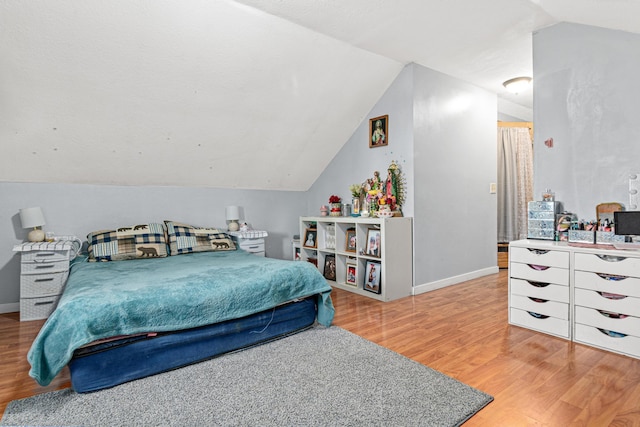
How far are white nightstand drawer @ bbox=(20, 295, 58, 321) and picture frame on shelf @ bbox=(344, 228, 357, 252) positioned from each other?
287 cm

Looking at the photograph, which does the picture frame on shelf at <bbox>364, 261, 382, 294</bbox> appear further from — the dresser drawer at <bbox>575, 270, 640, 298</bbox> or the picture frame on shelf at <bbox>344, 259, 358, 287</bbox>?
the dresser drawer at <bbox>575, 270, 640, 298</bbox>

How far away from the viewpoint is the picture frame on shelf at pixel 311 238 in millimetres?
4429

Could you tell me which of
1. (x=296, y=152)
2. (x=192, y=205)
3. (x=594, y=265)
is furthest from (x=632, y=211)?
(x=192, y=205)

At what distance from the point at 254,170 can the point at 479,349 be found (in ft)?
10.5

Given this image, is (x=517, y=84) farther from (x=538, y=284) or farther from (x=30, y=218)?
(x=30, y=218)

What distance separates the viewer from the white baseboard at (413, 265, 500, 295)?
379cm

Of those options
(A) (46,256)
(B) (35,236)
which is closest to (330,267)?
(A) (46,256)

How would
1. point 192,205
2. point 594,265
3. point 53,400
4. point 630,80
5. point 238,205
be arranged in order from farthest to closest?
point 238,205, point 192,205, point 630,80, point 594,265, point 53,400

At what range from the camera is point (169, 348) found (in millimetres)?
2096

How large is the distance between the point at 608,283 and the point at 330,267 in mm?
2630

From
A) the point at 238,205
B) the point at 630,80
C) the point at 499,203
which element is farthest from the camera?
the point at 499,203

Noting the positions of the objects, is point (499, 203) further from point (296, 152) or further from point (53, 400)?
point (53, 400)

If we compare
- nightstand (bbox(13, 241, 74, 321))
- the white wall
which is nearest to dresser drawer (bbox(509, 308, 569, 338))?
the white wall

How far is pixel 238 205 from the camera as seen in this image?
461cm
